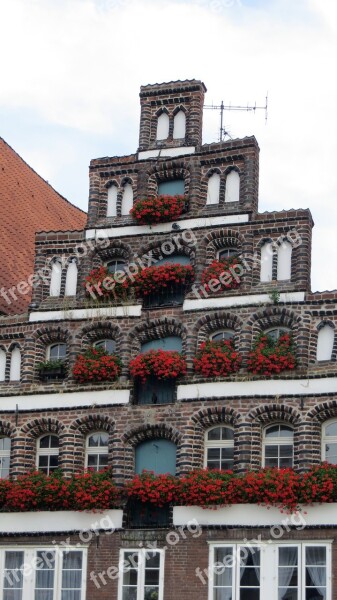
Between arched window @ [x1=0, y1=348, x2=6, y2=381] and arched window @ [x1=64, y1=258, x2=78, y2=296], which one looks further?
arched window @ [x1=64, y1=258, x2=78, y2=296]

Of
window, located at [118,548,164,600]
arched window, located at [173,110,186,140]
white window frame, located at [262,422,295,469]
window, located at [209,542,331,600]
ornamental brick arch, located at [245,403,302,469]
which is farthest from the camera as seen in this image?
arched window, located at [173,110,186,140]

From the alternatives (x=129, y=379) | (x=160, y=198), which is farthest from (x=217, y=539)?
(x=160, y=198)

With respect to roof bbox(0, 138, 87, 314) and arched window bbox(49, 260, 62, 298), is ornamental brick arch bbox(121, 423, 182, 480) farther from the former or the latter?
roof bbox(0, 138, 87, 314)

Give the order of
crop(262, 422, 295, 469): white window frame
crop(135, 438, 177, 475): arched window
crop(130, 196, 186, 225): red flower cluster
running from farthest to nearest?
crop(130, 196, 186, 225): red flower cluster → crop(135, 438, 177, 475): arched window → crop(262, 422, 295, 469): white window frame

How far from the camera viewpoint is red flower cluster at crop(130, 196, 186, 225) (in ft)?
105

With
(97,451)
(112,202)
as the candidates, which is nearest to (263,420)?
(97,451)

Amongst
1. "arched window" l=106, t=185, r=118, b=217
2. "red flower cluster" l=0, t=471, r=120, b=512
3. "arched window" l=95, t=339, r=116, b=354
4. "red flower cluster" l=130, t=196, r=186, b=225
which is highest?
"arched window" l=106, t=185, r=118, b=217

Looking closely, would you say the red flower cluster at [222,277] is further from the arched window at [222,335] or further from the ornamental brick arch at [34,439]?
the ornamental brick arch at [34,439]

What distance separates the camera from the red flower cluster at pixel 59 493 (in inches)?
1160

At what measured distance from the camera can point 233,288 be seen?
30750mm

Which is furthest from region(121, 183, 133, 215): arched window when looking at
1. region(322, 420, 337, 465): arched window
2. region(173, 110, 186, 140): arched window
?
region(322, 420, 337, 465): arched window

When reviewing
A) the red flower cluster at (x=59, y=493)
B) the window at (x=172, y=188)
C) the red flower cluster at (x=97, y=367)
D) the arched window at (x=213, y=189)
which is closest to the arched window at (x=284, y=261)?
the arched window at (x=213, y=189)

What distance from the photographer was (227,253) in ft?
103

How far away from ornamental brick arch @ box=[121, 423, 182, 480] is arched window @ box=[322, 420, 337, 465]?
288 centimetres
